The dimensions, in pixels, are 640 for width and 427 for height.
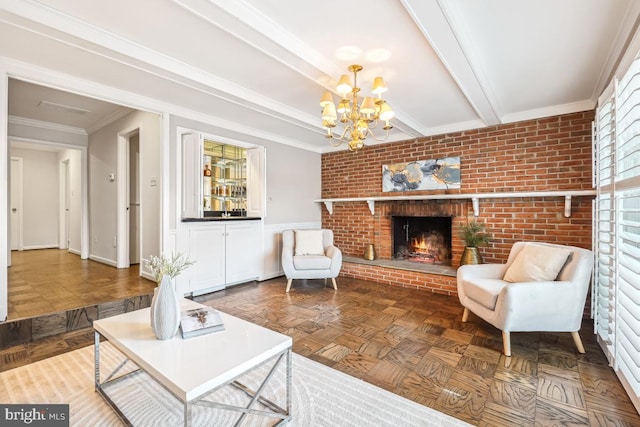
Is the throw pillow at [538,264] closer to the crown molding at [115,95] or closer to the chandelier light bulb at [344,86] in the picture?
the chandelier light bulb at [344,86]

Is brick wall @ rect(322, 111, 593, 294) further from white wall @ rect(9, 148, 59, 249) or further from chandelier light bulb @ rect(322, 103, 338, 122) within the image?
white wall @ rect(9, 148, 59, 249)

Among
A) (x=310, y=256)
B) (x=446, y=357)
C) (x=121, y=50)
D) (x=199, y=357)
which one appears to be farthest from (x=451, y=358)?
(x=121, y=50)

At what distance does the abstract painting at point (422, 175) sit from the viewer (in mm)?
4066

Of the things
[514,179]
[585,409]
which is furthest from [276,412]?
[514,179]

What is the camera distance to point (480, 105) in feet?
9.98

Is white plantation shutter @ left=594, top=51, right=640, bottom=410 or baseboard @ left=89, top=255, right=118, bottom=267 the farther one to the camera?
baseboard @ left=89, top=255, right=118, bottom=267

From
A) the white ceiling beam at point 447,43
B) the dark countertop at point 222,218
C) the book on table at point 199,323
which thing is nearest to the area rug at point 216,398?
the book on table at point 199,323

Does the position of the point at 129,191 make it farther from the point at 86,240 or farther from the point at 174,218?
the point at 174,218

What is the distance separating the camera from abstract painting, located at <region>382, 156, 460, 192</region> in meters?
4.07

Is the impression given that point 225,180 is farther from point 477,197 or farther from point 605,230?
point 605,230

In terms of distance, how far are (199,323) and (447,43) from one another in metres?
2.28

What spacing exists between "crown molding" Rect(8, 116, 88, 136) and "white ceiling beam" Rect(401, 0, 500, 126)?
5.54 meters

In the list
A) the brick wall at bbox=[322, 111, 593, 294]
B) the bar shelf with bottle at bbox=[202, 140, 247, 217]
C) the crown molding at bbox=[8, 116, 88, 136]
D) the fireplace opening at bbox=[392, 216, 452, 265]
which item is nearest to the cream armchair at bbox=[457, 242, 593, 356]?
the brick wall at bbox=[322, 111, 593, 294]

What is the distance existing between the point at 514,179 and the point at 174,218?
406 centimetres
